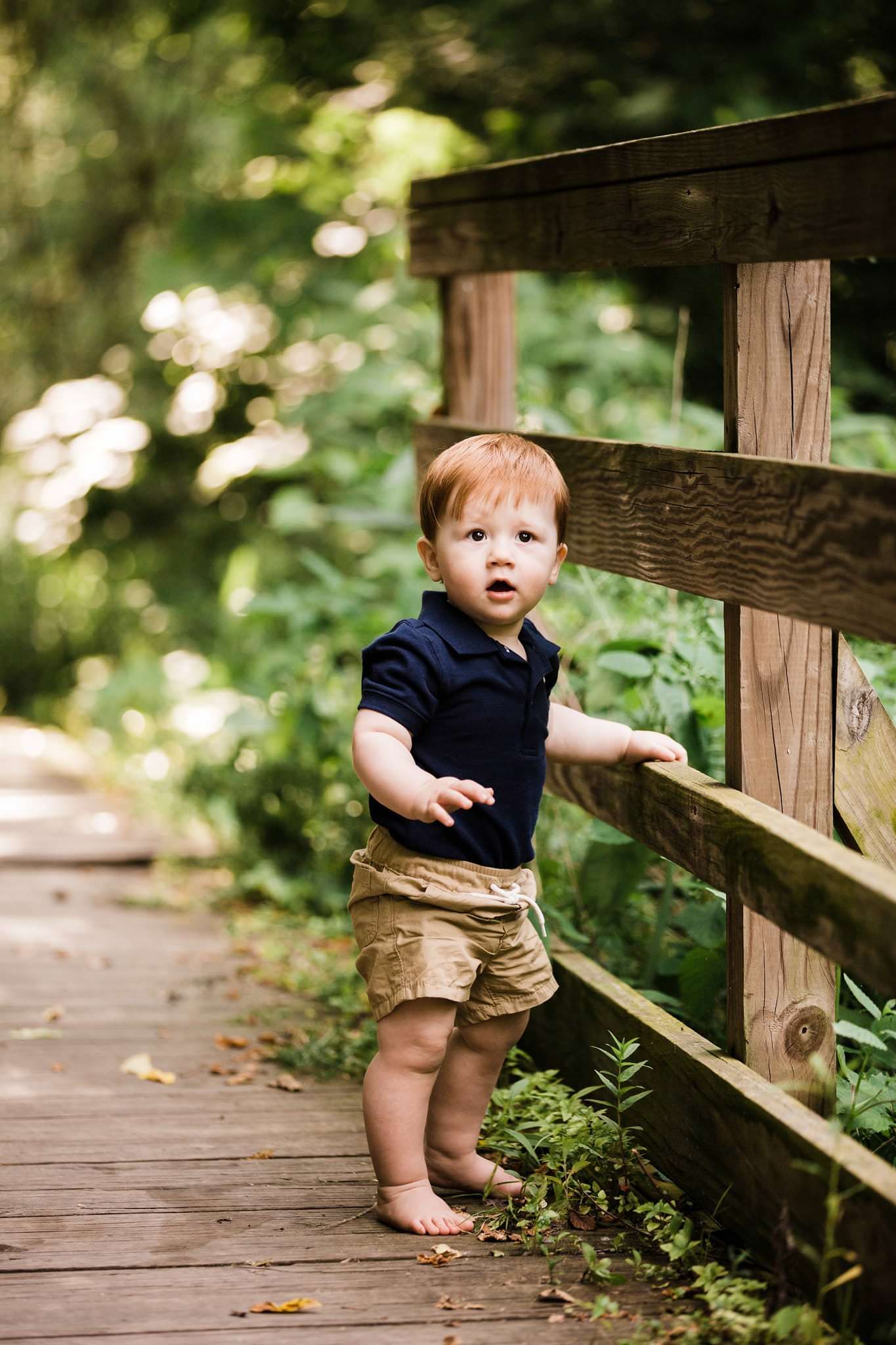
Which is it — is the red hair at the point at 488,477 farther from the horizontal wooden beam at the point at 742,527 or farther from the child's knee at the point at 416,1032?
the child's knee at the point at 416,1032

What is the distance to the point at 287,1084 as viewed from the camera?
11.0 feet

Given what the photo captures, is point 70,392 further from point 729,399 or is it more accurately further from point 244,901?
point 729,399

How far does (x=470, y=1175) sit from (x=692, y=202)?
5.96 ft

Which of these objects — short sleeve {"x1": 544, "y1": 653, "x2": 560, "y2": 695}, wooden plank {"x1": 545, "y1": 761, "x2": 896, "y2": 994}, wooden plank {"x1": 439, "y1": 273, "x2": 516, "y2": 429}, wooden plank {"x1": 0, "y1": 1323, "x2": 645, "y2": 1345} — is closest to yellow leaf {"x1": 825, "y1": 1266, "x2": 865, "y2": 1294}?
wooden plank {"x1": 0, "y1": 1323, "x2": 645, "y2": 1345}

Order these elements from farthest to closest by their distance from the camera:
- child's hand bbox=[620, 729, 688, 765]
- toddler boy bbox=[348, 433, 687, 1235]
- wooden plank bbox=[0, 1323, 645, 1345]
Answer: child's hand bbox=[620, 729, 688, 765] → toddler boy bbox=[348, 433, 687, 1235] → wooden plank bbox=[0, 1323, 645, 1345]

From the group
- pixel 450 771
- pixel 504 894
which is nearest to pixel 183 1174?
pixel 504 894

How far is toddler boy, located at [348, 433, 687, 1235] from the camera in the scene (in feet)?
8.29

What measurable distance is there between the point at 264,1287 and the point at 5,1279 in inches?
16.6

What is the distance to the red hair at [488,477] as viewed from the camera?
8.38ft

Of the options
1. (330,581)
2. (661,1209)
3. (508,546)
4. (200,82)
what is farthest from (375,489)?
(200,82)

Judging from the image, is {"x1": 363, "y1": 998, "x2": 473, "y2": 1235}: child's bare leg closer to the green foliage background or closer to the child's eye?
the green foliage background

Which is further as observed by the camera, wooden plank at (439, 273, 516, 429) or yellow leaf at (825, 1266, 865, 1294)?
wooden plank at (439, 273, 516, 429)

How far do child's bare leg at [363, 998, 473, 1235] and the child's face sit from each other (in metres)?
0.72

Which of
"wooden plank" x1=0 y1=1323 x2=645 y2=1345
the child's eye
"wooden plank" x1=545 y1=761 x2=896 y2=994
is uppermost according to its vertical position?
the child's eye
